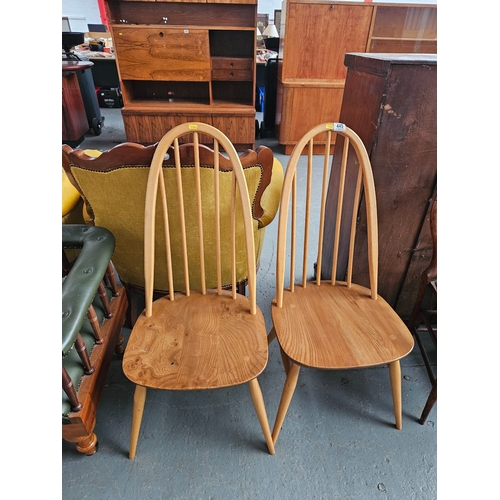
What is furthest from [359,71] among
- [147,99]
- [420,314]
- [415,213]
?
[147,99]

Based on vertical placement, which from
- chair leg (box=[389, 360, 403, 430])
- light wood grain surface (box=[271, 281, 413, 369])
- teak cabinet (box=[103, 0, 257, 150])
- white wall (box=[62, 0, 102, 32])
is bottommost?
chair leg (box=[389, 360, 403, 430])

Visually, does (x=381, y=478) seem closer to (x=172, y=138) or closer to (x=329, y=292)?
(x=329, y=292)

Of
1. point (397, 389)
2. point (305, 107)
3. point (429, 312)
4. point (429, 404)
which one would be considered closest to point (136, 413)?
point (397, 389)

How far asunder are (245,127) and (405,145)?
102 inches

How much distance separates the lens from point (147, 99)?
3506 millimetres

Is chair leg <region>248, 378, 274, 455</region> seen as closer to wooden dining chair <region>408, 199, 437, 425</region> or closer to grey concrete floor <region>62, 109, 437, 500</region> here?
grey concrete floor <region>62, 109, 437, 500</region>

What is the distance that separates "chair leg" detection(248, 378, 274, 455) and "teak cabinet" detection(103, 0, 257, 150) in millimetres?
2946

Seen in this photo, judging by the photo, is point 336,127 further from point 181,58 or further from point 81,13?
point 81,13

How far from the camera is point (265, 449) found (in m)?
1.09

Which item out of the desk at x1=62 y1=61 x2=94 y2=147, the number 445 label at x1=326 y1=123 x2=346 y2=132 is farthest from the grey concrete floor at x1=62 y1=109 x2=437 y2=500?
the desk at x1=62 y1=61 x2=94 y2=147

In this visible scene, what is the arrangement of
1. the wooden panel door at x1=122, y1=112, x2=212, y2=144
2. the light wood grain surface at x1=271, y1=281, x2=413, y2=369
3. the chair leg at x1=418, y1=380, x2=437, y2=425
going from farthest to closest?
the wooden panel door at x1=122, y1=112, x2=212, y2=144
the chair leg at x1=418, y1=380, x2=437, y2=425
the light wood grain surface at x1=271, y1=281, x2=413, y2=369

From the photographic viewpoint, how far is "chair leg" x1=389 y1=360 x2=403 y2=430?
1.04 metres

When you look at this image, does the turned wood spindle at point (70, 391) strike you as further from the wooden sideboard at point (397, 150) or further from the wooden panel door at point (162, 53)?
the wooden panel door at point (162, 53)

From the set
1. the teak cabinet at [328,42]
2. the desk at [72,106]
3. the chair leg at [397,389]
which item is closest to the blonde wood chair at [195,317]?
the chair leg at [397,389]
